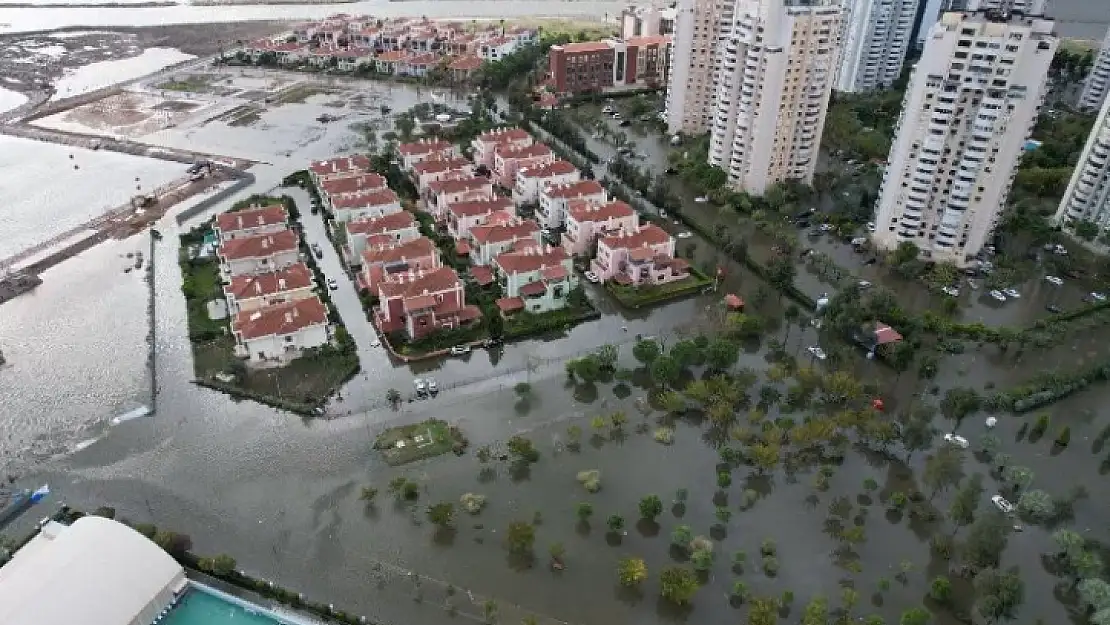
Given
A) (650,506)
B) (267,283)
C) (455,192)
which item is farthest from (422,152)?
(650,506)

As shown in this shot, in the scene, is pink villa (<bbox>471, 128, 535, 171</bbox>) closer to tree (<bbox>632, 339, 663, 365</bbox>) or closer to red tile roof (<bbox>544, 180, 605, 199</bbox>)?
red tile roof (<bbox>544, 180, 605, 199</bbox>)

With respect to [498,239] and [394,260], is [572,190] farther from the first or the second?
[394,260]

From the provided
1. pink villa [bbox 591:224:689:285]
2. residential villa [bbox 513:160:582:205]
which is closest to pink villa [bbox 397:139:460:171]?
residential villa [bbox 513:160:582:205]

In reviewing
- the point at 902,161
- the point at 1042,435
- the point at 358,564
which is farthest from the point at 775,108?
the point at 358,564

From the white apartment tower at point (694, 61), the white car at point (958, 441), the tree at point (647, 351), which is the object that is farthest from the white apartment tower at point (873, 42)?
the white car at point (958, 441)

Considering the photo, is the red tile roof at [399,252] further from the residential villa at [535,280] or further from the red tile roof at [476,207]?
the red tile roof at [476,207]

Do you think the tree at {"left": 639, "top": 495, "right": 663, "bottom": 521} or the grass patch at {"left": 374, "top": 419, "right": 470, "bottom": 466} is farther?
the grass patch at {"left": 374, "top": 419, "right": 470, "bottom": 466}
